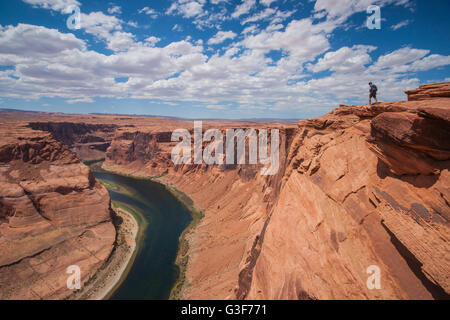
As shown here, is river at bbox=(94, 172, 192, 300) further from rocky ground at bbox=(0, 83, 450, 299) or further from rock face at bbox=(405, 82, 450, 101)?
rock face at bbox=(405, 82, 450, 101)

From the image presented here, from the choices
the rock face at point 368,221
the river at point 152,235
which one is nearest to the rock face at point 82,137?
the river at point 152,235

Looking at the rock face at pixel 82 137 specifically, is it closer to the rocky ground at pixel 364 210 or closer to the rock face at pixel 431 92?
the rocky ground at pixel 364 210

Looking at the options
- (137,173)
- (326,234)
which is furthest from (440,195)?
(137,173)

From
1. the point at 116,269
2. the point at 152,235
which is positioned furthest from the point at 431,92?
the point at 152,235

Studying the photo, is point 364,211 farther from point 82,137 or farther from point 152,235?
point 82,137
